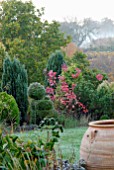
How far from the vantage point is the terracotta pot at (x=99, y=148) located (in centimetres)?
327

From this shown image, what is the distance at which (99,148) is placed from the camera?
3.30 m

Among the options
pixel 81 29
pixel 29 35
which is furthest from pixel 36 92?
pixel 81 29

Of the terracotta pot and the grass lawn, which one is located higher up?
the terracotta pot

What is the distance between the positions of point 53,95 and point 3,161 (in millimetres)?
6233

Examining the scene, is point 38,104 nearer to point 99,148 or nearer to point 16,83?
point 16,83

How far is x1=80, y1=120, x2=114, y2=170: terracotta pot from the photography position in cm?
327

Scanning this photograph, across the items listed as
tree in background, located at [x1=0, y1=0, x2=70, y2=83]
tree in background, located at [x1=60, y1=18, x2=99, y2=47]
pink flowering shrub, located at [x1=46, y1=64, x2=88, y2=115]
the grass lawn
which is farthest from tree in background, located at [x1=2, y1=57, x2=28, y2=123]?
tree in background, located at [x1=60, y1=18, x2=99, y2=47]

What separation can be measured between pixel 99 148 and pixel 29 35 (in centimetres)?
903

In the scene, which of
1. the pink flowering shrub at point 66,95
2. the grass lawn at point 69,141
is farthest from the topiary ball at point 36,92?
the grass lawn at point 69,141

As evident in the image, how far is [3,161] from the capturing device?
2.44 metres

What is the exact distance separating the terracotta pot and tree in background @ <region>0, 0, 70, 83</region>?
305 inches

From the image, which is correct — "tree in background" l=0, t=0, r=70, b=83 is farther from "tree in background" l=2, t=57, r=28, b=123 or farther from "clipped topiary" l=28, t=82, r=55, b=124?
"clipped topiary" l=28, t=82, r=55, b=124

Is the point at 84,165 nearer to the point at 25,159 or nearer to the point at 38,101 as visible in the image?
the point at 25,159

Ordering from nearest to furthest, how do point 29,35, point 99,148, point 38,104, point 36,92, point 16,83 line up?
point 99,148
point 38,104
point 36,92
point 16,83
point 29,35
